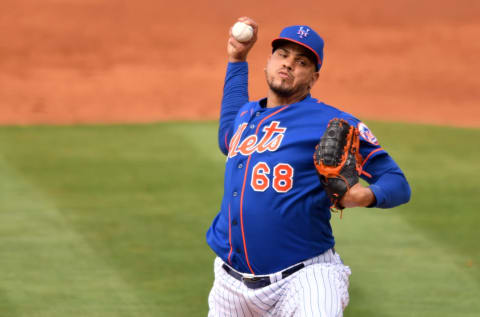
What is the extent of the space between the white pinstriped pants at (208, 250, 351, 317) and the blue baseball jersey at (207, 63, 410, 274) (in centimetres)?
8

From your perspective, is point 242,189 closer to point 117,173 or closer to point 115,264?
point 115,264

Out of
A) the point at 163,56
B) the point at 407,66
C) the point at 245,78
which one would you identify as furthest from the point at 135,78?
the point at 245,78

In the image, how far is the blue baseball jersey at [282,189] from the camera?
4.18 m

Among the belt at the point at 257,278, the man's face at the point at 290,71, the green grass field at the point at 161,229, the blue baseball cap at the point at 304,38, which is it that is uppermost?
the blue baseball cap at the point at 304,38

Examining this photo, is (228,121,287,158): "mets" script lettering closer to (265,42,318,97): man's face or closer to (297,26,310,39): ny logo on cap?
(265,42,318,97): man's face

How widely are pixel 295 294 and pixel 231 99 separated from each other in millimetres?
1180

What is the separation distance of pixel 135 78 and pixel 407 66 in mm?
4700

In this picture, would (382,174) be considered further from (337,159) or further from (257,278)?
(257,278)

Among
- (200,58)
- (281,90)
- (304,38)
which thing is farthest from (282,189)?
(200,58)

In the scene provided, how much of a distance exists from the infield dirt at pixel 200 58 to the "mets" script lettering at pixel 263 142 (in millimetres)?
7967

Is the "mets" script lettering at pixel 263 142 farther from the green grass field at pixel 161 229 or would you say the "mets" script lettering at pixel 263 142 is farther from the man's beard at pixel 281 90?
the green grass field at pixel 161 229

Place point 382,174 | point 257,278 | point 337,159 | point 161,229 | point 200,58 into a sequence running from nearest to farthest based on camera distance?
point 337,159 < point 382,174 < point 257,278 < point 161,229 < point 200,58

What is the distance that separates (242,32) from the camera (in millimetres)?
4766

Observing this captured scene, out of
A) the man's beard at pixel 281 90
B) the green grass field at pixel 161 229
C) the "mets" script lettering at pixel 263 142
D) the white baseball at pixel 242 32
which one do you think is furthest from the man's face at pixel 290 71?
the green grass field at pixel 161 229
